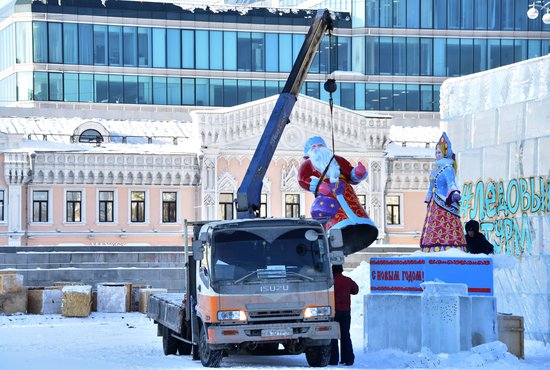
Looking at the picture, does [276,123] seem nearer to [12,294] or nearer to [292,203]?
[12,294]

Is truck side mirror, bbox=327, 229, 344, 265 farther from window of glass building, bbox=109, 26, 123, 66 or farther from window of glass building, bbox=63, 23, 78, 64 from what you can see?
window of glass building, bbox=109, 26, 123, 66

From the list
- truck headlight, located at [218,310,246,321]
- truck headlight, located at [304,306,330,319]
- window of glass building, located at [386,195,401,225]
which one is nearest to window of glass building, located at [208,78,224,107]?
window of glass building, located at [386,195,401,225]

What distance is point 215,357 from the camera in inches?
894

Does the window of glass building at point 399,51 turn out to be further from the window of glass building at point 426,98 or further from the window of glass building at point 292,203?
the window of glass building at point 292,203

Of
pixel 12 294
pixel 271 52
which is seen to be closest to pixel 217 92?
pixel 271 52

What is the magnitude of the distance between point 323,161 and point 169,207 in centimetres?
4180

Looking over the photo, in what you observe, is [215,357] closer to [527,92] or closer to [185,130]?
[527,92]

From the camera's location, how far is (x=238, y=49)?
83.8 metres

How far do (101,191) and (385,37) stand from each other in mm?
24166

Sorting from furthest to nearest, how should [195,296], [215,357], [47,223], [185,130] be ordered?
[185,130], [47,223], [195,296], [215,357]

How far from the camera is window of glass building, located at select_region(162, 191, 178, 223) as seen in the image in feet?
231

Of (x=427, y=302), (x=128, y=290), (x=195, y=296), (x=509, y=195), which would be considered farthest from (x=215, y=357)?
(x=128, y=290)

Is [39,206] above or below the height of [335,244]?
below

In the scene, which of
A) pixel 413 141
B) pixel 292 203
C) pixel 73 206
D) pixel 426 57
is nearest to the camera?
pixel 73 206
